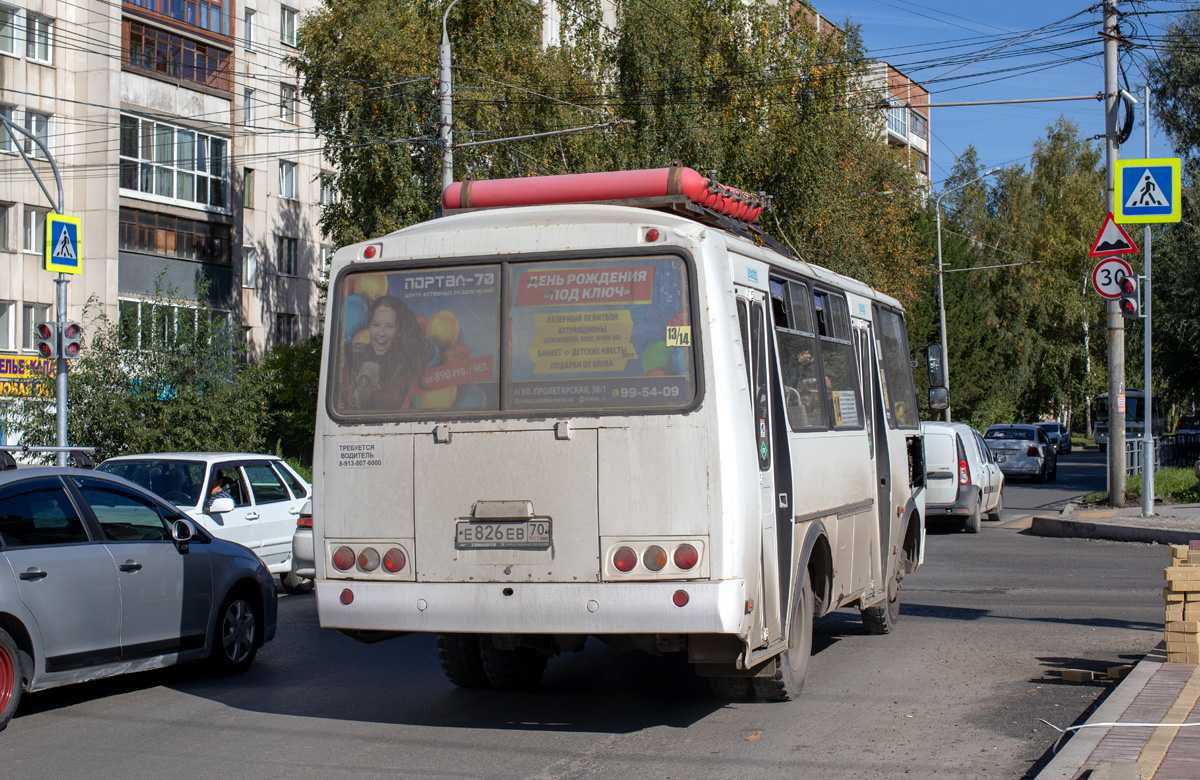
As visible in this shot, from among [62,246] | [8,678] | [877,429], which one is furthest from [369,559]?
[62,246]

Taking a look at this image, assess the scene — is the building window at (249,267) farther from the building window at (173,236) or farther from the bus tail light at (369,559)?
the bus tail light at (369,559)

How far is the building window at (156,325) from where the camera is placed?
21.7 meters

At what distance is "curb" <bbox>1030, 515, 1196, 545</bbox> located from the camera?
59.8ft

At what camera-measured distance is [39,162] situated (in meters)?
40.8

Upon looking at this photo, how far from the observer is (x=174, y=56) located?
147 ft

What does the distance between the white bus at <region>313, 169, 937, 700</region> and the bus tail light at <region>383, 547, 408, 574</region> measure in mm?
12

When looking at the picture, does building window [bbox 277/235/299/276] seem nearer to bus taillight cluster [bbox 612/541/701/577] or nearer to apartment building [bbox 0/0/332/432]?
apartment building [bbox 0/0/332/432]

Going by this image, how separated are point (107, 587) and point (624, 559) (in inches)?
141

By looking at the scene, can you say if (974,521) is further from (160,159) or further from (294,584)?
(160,159)

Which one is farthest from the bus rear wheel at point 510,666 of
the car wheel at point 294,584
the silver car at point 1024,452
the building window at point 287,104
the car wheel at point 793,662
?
the building window at point 287,104

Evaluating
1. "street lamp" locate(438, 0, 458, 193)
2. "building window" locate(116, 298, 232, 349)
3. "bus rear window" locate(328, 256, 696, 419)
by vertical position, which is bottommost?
"bus rear window" locate(328, 256, 696, 419)

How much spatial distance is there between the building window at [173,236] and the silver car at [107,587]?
117 ft

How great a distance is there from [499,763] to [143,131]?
40.9 metres

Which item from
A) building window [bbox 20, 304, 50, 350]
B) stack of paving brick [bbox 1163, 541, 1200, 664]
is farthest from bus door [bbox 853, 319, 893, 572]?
building window [bbox 20, 304, 50, 350]
